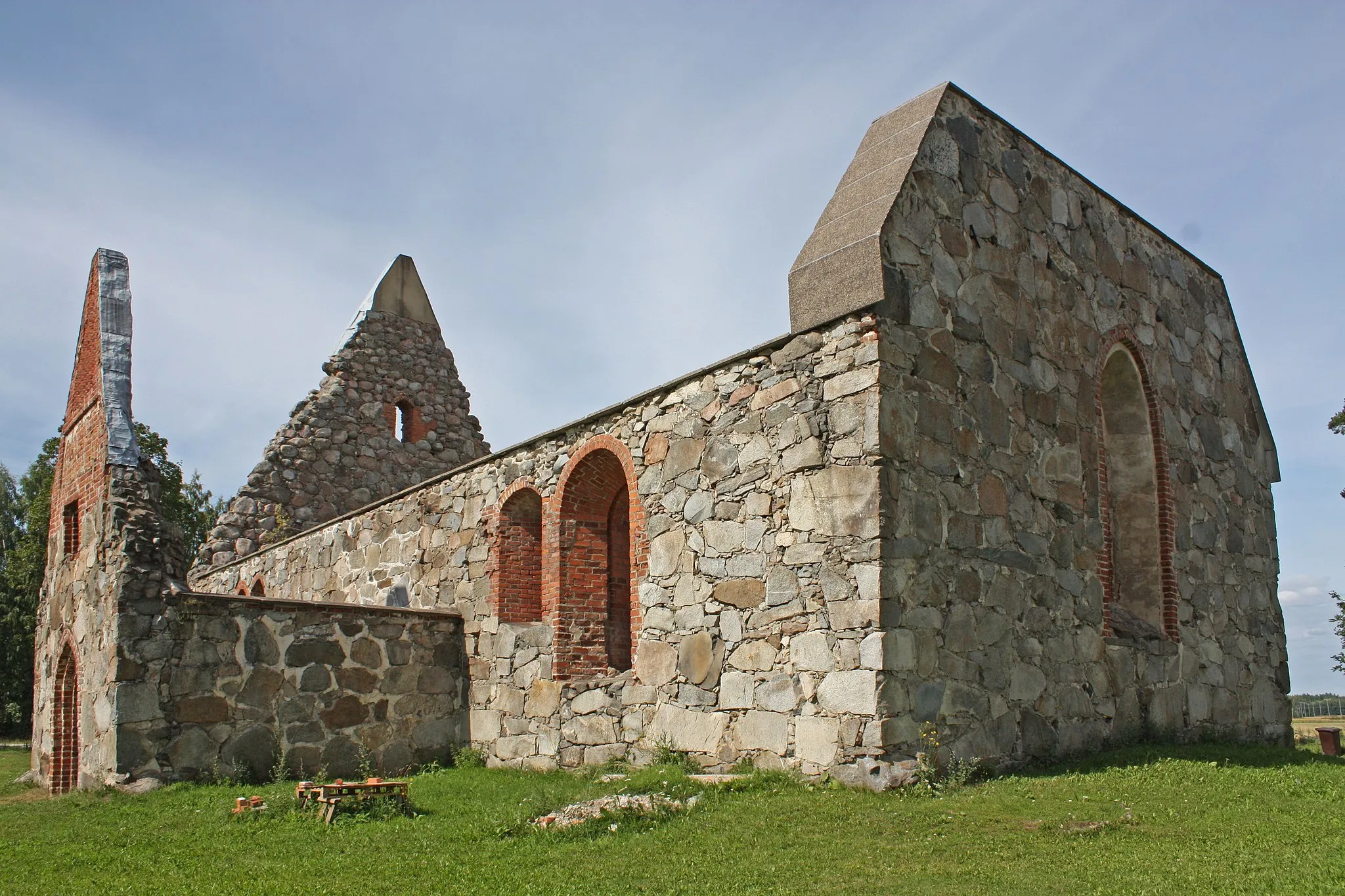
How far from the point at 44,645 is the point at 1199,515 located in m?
12.6

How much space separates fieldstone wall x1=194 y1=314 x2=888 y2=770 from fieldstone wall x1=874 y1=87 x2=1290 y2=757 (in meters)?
0.29

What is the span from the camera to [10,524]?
101 feet

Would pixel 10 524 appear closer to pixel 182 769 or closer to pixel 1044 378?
pixel 182 769

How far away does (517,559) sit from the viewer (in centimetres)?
1138

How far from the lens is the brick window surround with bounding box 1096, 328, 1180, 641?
1055 centimetres

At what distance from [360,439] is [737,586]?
11.1 m

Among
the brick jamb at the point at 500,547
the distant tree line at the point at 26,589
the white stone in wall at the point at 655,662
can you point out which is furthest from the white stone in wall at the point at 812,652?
→ the distant tree line at the point at 26,589

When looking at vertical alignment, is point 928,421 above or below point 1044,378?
below

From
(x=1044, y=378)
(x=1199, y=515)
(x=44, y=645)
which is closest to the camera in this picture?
(x=1044, y=378)

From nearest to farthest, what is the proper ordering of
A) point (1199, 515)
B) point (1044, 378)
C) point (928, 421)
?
point (928, 421) < point (1044, 378) < point (1199, 515)

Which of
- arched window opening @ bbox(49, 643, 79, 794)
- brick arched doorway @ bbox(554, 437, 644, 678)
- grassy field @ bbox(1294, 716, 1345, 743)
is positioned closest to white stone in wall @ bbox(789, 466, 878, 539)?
brick arched doorway @ bbox(554, 437, 644, 678)

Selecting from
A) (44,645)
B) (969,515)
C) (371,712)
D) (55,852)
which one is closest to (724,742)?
(969,515)

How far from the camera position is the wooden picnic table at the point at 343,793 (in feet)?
24.6

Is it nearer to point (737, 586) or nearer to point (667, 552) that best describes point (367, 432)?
point (667, 552)
